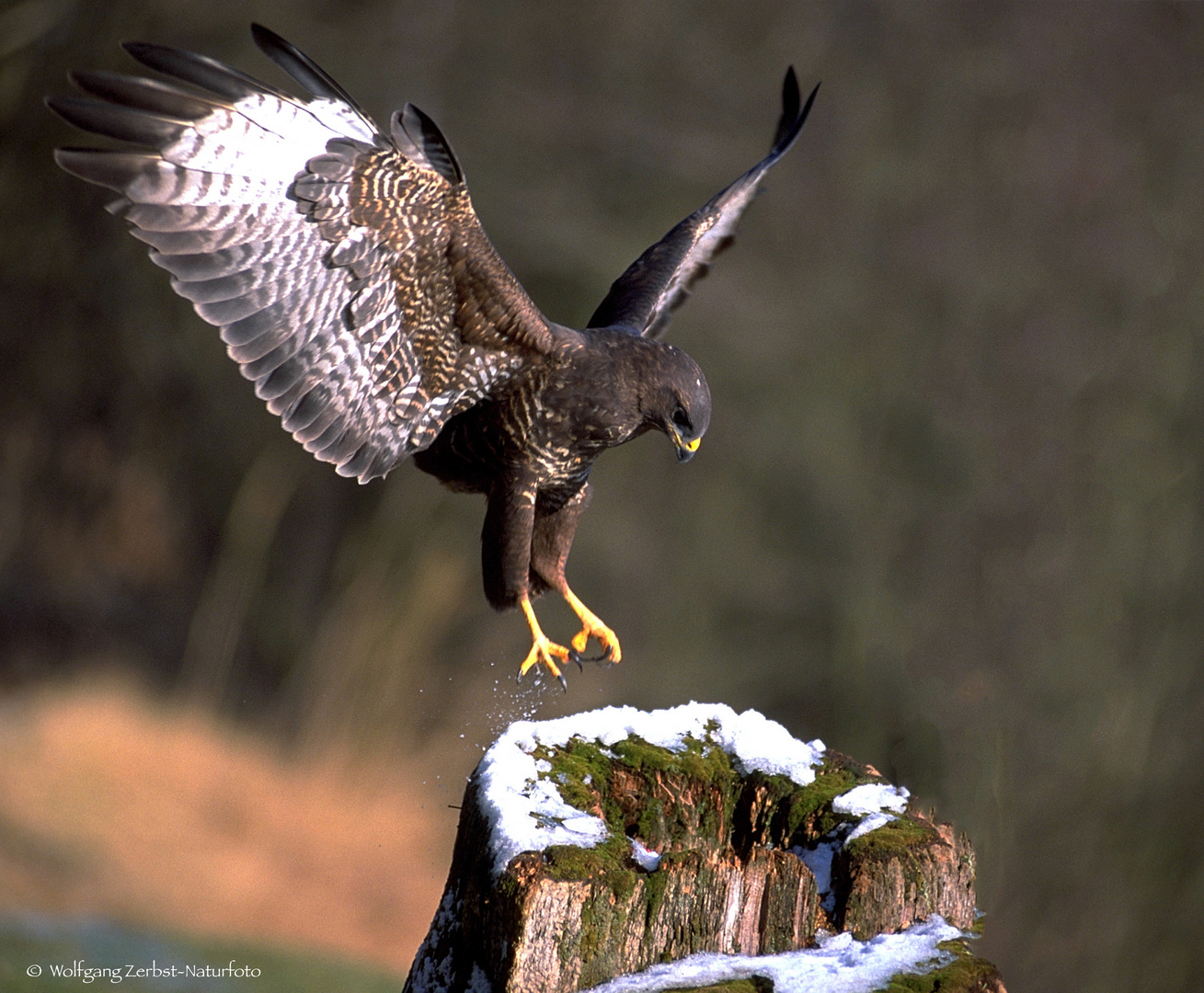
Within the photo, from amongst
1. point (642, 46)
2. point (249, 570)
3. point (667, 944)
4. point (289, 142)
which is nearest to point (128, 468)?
point (249, 570)

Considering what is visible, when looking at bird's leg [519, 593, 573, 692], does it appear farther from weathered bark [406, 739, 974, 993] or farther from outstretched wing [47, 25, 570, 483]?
weathered bark [406, 739, 974, 993]

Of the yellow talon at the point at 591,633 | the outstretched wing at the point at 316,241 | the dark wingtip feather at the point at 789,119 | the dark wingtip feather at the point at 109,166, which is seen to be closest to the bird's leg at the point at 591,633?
the yellow talon at the point at 591,633

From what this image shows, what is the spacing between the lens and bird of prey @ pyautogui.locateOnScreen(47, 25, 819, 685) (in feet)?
7.57

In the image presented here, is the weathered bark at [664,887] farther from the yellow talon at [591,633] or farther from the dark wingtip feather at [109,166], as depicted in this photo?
the dark wingtip feather at [109,166]

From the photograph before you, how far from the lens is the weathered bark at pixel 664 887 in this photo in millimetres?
1738

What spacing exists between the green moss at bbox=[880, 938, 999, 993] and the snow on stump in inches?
0.9

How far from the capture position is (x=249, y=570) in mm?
6875

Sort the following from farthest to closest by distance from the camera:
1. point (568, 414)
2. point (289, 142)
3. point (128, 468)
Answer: point (128, 468), point (568, 414), point (289, 142)

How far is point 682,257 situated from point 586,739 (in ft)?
5.86

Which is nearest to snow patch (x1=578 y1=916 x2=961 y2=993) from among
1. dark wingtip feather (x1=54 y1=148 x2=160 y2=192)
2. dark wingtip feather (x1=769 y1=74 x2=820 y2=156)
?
dark wingtip feather (x1=54 y1=148 x2=160 y2=192)

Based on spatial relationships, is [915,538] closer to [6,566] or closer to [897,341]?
[897,341]

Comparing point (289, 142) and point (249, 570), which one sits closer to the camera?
point (289, 142)

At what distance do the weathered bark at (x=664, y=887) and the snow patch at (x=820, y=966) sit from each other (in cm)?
3

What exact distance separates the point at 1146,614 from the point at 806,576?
2.06m
